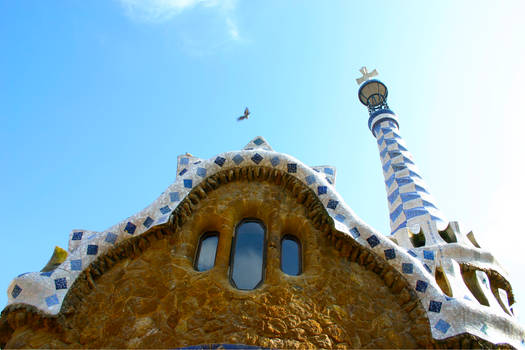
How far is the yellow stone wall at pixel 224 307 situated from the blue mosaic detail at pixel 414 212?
3915mm

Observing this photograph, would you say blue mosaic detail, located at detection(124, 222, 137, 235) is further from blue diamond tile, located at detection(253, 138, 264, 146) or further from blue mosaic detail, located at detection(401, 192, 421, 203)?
blue mosaic detail, located at detection(401, 192, 421, 203)

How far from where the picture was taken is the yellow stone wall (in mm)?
4219

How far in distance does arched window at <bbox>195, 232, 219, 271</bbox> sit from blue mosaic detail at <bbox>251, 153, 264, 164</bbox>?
99 cm

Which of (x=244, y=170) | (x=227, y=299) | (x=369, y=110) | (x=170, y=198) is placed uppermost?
(x=369, y=110)

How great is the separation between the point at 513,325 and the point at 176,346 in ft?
10.8

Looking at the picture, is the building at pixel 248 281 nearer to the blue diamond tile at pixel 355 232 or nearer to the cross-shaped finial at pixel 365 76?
the blue diamond tile at pixel 355 232

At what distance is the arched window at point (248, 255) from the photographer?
489 cm

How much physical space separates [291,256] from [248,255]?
49 cm

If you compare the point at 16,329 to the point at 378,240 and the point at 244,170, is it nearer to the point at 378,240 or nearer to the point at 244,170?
the point at 244,170

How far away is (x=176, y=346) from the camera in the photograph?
13.5 ft

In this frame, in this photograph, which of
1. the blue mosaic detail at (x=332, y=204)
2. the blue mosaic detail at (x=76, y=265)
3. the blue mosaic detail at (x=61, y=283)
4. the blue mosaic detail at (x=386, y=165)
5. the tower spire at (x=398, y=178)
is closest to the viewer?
the blue mosaic detail at (x=61, y=283)

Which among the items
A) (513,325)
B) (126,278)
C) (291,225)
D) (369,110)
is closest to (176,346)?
(126,278)

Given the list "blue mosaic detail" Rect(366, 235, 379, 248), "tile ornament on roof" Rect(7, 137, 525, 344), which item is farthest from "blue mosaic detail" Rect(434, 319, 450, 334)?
"blue mosaic detail" Rect(366, 235, 379, 248)

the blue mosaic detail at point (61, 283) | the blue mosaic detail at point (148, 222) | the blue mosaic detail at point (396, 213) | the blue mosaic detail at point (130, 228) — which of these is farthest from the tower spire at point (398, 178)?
the blue mosaic detail at point (61, 283)
